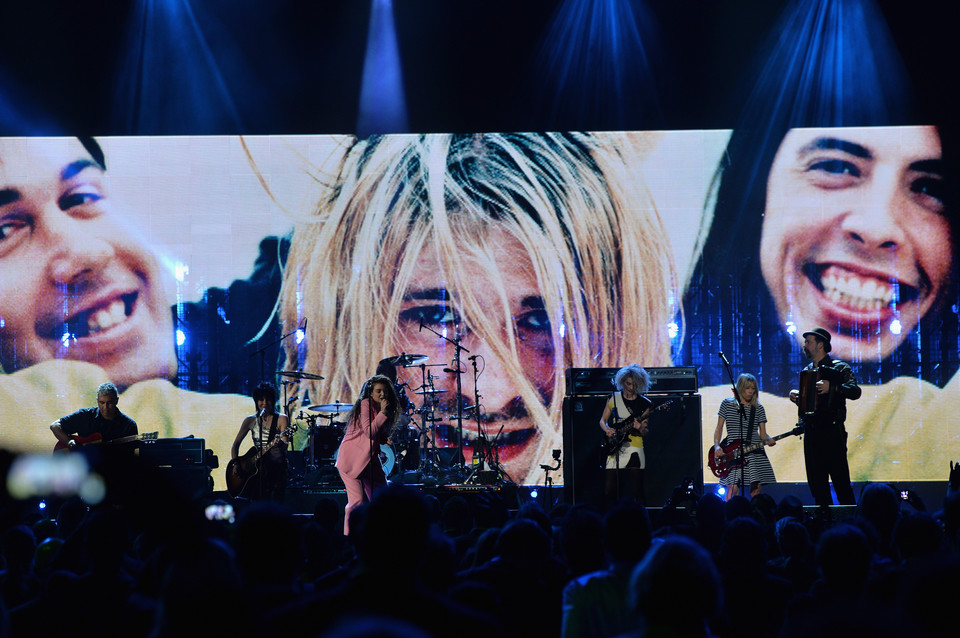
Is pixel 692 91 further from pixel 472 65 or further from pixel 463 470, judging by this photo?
pixel 463 470

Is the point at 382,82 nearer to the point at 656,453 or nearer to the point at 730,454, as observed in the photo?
the point at 656,453

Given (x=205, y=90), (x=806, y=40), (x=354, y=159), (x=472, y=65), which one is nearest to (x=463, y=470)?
(x=354, y=159)

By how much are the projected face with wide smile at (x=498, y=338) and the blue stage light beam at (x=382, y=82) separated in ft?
5.29

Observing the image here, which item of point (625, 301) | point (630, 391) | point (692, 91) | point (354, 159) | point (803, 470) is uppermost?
point (692, 91)

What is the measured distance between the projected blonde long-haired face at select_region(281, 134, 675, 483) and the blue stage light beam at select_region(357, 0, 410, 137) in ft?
0.77

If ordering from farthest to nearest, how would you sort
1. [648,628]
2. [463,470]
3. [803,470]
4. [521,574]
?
[803,470]
[463,470]
[521,574]
[648,628]

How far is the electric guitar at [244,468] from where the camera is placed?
920 centimetres

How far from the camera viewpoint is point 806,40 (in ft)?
37.9

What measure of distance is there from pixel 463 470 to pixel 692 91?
529 centimetres

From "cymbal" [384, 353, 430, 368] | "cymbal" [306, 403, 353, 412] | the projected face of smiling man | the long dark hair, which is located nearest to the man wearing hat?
the long dark hair

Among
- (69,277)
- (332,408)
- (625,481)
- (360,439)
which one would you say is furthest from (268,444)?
(69,277)

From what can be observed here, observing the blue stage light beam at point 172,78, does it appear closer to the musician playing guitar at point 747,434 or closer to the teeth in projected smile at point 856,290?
the musician playing guitar at point 747,434

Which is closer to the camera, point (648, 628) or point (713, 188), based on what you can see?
point (648, 628)

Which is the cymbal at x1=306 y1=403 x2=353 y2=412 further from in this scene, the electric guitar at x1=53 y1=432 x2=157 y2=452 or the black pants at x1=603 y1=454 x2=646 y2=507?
the black pants at x1=603 y1=454 x2=646 y2=507
